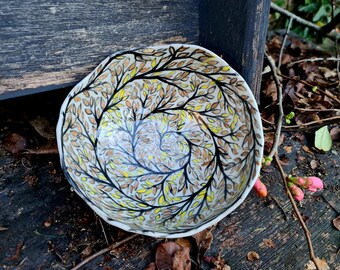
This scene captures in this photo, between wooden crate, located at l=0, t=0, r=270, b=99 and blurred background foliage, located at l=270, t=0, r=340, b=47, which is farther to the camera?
blurred background foliage, located at l=270, t=0, r=340, b=47

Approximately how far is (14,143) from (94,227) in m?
0.33

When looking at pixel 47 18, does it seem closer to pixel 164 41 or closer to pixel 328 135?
pixel 164 41

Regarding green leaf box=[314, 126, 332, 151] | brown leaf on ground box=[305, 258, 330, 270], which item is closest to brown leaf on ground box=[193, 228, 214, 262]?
brown leaf on ground box=[305, 258, 330, 270]

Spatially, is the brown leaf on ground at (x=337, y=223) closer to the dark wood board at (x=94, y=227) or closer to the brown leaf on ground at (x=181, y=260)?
the dark wood board at (x=94, y=227)

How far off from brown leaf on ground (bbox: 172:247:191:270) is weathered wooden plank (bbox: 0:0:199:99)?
0.49 metres

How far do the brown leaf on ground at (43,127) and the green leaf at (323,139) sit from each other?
790mm

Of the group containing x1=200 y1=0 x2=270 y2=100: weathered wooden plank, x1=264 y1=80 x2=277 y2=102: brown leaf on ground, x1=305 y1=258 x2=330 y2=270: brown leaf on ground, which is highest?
x1=200 y1=0 x2=270 y2=100: weathered wooden plank

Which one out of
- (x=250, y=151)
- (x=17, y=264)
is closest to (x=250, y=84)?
(x=250, y=151)

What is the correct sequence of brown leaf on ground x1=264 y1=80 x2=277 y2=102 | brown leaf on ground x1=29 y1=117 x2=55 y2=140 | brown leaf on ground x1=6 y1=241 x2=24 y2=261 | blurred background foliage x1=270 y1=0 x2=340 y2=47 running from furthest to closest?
blurred background foliage x1=270 y1=0 x2=340 y2=47
brown leaf on ground x1=264 y1=80 x2=277 y2=102
brown leaf on ground x1=29 y1=117 x2=55 y2=140
brown leaf on ground x1=6 y1=241 x2=24 y2=261

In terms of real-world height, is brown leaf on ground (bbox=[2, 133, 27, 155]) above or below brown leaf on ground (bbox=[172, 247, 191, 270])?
above

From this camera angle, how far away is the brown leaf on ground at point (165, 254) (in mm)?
761

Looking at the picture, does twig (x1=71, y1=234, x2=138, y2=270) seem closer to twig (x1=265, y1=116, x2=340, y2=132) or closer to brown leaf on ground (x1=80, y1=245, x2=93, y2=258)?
brown leaf on ground (x1=80, y1=245, x2=93, y2=258)

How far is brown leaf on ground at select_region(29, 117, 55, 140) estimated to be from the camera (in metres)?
0.98

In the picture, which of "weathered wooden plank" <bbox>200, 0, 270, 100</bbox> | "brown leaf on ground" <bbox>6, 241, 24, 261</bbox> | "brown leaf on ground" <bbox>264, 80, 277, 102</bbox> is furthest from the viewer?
"brown leaf on ground" <bbox>264, 80, 277, 102</bbox>
